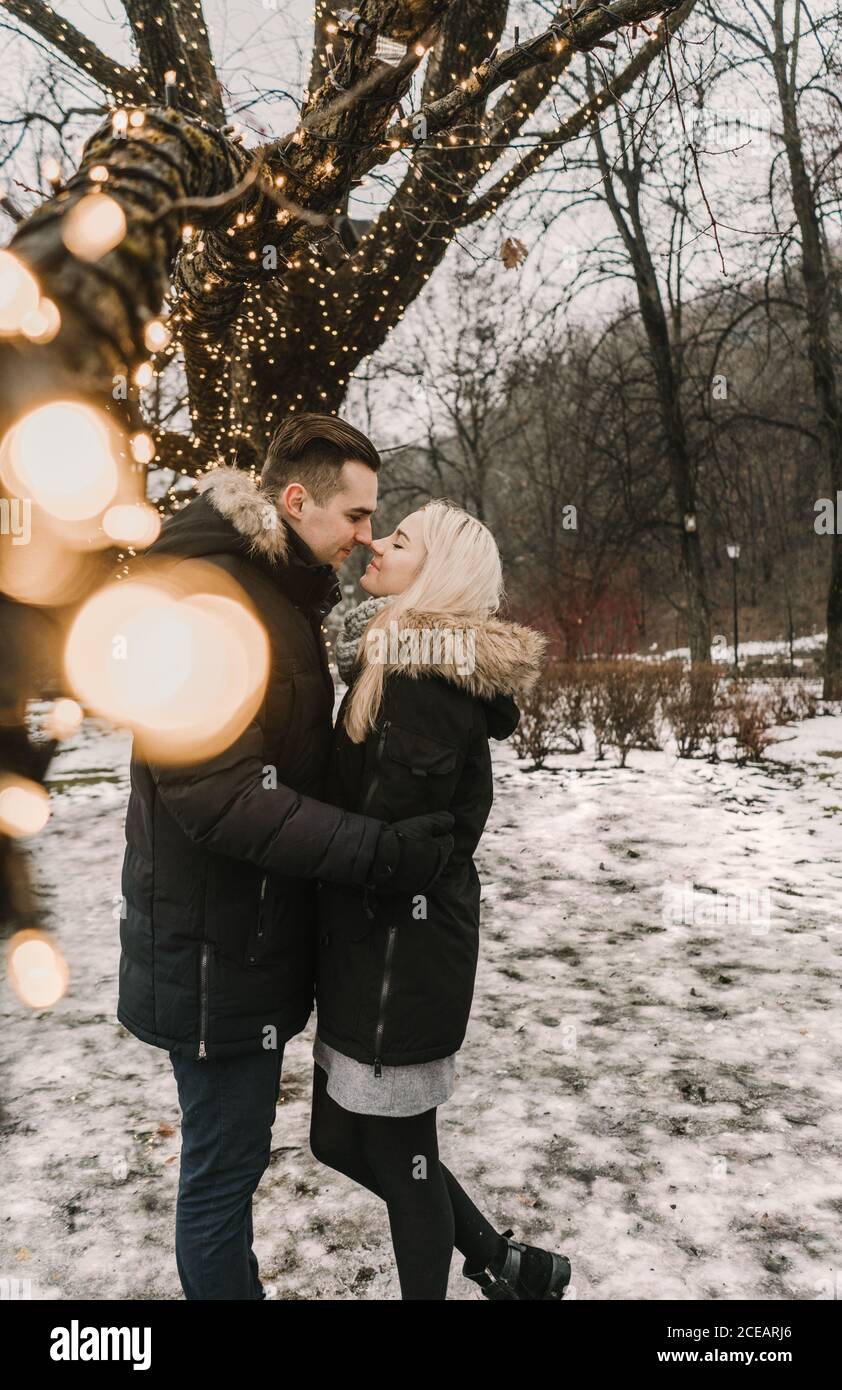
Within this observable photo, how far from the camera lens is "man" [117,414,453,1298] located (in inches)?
57.8

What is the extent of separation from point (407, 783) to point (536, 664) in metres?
0.44

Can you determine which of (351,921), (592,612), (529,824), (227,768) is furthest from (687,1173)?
(592,612)

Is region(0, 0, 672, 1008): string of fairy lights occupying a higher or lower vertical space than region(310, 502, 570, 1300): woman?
higher

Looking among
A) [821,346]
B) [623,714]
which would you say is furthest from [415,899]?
[821,346]

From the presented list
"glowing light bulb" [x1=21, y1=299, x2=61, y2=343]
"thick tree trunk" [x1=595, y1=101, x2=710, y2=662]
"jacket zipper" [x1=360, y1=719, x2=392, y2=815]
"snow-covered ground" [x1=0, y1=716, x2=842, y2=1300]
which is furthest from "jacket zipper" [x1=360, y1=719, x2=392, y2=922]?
"thick tree trunk" [x1=595, y1=101, x2=710, y2=662]

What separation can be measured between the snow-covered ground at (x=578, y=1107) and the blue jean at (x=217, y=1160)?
1.70 feet

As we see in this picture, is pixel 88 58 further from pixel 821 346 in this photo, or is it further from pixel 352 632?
pixel 821 346

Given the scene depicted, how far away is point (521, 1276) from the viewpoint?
1925 mm

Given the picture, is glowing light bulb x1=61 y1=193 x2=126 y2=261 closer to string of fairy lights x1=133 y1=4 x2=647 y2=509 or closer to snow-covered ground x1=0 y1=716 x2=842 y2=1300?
snow-covered ground x1=0 y1=716 x2=842 y2=1300

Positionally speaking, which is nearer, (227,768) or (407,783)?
(227,768)

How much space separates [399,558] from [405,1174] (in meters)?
1.35

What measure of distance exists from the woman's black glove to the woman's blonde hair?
272 millimetres

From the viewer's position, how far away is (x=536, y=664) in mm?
1792
